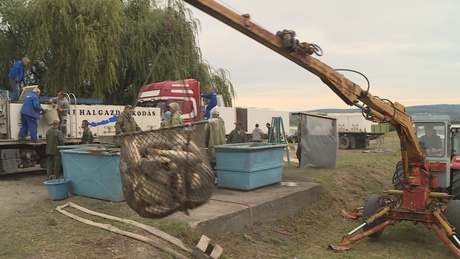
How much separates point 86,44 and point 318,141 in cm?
1004

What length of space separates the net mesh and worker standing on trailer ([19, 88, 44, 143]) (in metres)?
7.45

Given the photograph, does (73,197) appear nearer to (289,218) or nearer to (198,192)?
(289,218)

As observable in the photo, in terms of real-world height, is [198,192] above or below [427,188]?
above

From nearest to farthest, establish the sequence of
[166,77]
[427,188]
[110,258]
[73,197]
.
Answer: [110,258], [427,188], [73,197], [166,77]

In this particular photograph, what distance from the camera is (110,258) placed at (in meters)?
5.26

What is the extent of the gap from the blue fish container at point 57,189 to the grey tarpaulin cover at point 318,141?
27.2 ft

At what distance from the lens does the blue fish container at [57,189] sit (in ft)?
26.2

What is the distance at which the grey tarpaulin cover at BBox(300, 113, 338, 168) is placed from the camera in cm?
1380

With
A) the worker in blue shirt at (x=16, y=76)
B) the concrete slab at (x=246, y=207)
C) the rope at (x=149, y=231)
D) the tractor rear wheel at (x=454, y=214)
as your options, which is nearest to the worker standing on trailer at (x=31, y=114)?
the worker in blue shirt at (x=16, y=76)

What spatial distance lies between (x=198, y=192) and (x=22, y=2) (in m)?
18.1

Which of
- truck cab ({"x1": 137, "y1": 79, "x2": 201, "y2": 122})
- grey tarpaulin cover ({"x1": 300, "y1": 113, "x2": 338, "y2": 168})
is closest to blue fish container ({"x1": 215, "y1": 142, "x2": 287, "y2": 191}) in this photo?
grey tarpaulin cover ({"x1": 300, "y1": 113, "x2": 338, "y2": 168})

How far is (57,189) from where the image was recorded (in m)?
8.03

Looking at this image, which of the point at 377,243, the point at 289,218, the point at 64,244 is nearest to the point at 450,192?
the point at 377,243

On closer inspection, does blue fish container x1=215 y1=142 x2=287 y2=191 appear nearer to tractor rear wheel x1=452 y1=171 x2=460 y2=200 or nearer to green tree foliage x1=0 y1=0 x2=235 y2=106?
tractor rear wheel x1=452 y1=171 x2=460 y2=200
